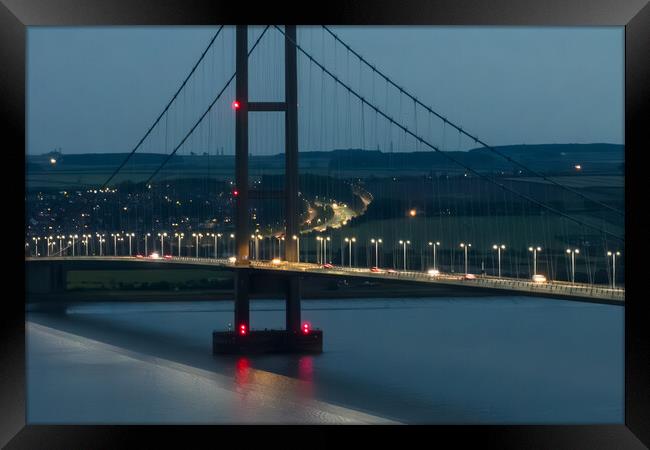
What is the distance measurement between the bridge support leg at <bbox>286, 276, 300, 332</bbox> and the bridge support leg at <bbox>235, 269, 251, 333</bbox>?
0.62 m

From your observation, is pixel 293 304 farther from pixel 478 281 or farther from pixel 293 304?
pixel 478 281

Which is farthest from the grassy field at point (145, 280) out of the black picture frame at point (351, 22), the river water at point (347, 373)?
the black picture frame at point (351, 22)

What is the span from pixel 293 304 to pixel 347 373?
2.23 m

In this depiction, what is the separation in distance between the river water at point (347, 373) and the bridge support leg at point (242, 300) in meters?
0.72

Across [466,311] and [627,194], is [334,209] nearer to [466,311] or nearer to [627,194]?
[466,311]

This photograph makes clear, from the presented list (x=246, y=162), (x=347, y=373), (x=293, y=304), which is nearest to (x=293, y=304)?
(x=293, y=304)

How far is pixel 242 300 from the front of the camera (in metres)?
17.3

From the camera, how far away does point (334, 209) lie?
24953 millimetres

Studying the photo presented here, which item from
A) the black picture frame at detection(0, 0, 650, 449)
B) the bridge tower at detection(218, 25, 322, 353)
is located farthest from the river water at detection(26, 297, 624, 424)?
the black picture frame at detection(0, 0, 650, 449)

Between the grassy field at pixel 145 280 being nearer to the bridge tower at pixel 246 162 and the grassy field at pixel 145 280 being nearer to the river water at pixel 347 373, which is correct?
the river water at pixel 347 373

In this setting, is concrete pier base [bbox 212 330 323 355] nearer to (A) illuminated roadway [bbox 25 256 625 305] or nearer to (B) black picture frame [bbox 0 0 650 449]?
(A) illuminated roadway [bbox 25 256 625 305]

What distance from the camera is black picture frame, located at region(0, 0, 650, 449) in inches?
162

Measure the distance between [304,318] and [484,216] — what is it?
18.2 metres

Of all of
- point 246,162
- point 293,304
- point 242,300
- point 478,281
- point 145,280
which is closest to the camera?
point 478,281
